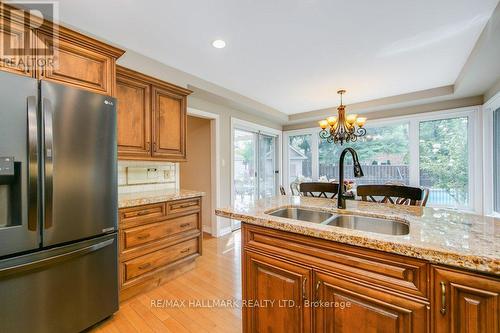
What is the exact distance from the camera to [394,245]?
33.5 inches

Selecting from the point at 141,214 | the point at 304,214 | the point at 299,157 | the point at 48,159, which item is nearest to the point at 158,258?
the point at 141,214

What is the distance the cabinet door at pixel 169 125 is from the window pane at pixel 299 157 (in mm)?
3593

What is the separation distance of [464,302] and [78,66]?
8.46 ft

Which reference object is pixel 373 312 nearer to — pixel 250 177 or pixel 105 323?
pixel 105 323

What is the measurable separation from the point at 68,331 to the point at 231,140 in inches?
125

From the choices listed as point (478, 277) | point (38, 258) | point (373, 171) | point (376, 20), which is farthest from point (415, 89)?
point (38, 258)

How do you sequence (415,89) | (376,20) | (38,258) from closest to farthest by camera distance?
(38,258) < (376,20) < (415,89)

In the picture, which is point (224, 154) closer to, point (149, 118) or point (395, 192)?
point (149, 118)

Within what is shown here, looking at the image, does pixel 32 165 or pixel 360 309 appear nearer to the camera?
pixel 360 309

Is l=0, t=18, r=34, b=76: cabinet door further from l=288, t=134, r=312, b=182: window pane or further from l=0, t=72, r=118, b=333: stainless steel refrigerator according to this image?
l=288, t=134, r=312, b=182: window pane

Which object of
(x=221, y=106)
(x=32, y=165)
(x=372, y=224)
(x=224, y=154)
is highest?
(x=221, y=106)

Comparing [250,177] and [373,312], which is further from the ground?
[250,177]

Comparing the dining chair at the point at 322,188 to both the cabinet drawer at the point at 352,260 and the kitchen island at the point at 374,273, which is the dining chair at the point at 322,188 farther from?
the cabinet drawer at the point at 352,260

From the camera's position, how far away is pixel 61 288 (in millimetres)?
1487
